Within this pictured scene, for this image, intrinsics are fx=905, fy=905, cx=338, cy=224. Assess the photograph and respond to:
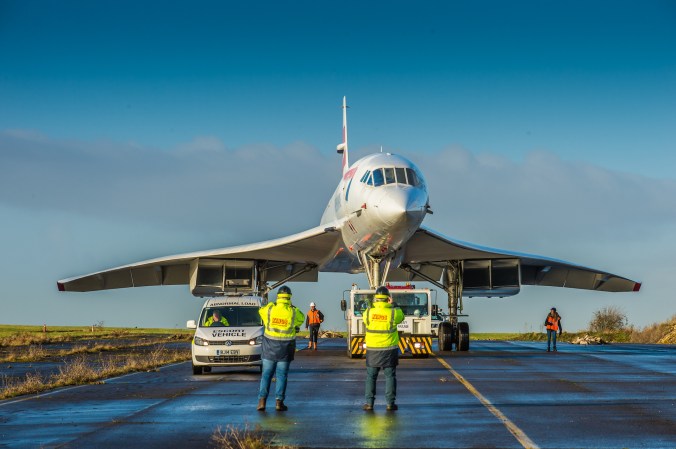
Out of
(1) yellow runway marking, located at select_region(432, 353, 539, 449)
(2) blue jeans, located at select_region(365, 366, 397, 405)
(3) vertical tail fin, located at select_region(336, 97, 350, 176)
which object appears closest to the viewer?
(1) yellow runway marking, located at select_region(432, 353, 539, 449)

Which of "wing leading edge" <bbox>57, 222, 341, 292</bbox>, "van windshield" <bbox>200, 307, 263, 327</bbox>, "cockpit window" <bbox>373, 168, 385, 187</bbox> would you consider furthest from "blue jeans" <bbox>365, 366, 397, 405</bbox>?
"wing leading edge" <bbox>57, 222, 341, 292</bbox>

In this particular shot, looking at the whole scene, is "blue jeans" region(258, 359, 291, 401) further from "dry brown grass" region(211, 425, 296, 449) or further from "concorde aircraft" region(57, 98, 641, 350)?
"concorde aircraft" region(57, 98, 641, 350)

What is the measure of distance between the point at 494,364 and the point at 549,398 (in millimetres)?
8758

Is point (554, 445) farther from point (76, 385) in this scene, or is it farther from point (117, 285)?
point (117, 285)

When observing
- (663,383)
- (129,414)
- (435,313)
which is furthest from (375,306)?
(435,313)

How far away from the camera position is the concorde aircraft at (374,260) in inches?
893

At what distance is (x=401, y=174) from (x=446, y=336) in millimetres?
8303

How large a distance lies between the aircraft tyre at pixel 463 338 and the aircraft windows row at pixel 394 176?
8245 mm

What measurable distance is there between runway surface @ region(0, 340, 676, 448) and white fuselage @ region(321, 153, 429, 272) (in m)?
4.58

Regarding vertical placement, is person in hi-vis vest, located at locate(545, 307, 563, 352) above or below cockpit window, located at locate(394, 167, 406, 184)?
below

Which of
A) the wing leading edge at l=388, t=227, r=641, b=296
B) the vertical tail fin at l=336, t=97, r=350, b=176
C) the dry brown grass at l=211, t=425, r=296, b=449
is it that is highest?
the vertical tail fin at l=336, t=97, r=350, b=176

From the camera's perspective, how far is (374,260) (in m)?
25.8

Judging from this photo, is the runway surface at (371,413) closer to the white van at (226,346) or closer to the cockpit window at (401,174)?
the white van at (226,346)

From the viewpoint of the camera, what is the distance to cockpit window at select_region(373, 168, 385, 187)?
22656 millimetres
